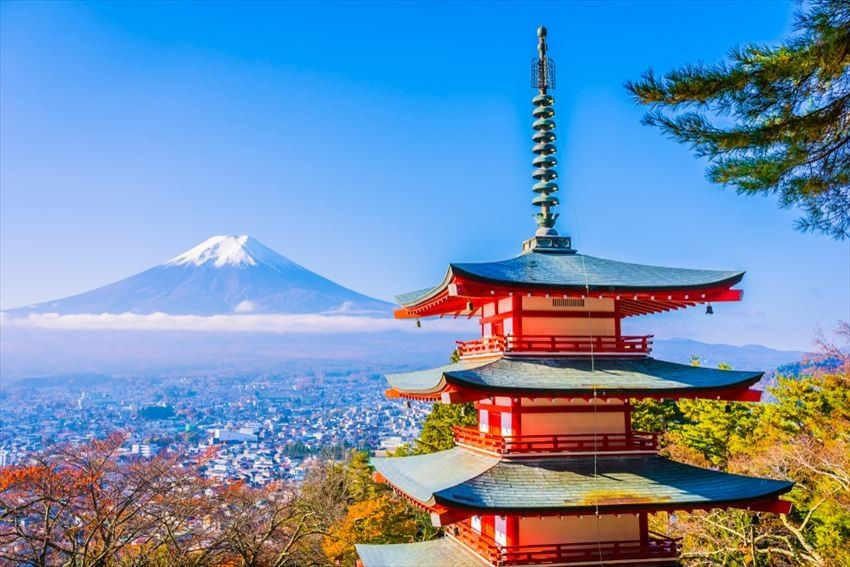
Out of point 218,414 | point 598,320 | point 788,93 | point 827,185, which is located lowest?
point 218,414

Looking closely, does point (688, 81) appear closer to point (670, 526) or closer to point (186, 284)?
point (670, 526)

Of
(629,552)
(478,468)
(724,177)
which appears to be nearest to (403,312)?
(478,468)

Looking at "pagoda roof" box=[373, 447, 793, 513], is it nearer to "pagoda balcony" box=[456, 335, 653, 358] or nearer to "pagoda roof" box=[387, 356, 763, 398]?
"pagoda roof" box=[387, 356, 763, 398]

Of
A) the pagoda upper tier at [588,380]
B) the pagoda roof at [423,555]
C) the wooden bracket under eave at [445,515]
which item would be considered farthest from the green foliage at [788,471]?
the wooden bracket under eave at [445,515]

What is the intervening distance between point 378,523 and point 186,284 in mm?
163337

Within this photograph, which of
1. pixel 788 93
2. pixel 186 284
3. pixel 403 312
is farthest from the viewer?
pixel 186 284

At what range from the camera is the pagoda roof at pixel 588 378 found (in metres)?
10.7

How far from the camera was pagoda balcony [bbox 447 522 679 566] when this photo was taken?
1063 cm

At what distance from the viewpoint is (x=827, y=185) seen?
728cm

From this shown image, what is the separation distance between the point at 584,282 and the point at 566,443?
2.63 meters

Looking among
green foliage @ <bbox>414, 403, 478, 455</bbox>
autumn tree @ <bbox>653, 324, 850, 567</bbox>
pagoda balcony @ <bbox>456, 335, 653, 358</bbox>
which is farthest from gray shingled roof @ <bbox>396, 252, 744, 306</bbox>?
green foliage @ <bbox>414, 403, 478, 455</bbox>

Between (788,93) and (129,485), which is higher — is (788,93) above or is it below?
above

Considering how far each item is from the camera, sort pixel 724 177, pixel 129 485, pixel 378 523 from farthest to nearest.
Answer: pixel 378 523, pixel 129 485, pixel 724 177

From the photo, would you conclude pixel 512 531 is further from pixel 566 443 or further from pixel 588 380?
pixel 588 380
